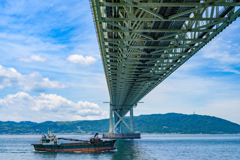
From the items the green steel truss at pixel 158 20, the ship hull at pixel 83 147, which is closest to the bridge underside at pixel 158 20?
the green steel truss at pixel 158 20

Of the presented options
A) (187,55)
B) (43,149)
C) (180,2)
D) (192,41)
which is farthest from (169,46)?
(43,149)

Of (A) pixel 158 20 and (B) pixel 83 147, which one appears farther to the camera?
(B) pixel 83 147

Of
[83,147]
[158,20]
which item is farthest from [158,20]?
[83,147]

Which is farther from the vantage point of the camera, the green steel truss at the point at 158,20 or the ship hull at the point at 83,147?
A: the ship hull at the point at 83,147

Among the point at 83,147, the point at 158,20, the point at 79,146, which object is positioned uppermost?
the point at 158,20

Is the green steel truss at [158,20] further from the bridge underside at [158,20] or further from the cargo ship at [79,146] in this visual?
the cargo ship at [79,146]

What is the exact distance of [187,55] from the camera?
28.2 meters

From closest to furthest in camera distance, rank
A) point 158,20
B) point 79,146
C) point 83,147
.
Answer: point 158,20 < point 83,147 < point 79,146

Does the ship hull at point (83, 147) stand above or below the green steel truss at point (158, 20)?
below

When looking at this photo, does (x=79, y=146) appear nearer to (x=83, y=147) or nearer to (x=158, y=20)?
(x=83, y=147)

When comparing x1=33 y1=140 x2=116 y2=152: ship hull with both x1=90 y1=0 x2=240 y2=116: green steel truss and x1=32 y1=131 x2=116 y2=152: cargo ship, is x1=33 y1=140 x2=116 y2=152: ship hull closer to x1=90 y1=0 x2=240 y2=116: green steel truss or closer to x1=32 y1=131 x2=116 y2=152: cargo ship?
x1=32 y1=131 x2=116 y2=152: cargo ship

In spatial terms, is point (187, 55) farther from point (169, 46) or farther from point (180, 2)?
point (180, 2)

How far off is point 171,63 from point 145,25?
40.9 feet

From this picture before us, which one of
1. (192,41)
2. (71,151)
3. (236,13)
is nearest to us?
(236,13)
